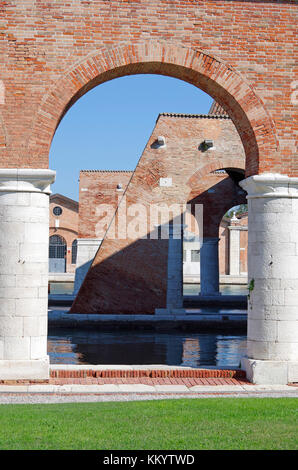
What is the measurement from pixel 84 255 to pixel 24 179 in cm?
2009

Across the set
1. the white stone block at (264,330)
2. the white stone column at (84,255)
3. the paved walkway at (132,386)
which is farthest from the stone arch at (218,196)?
the paved walkway at (132,386)

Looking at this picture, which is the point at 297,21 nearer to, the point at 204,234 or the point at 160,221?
the point at 160,221

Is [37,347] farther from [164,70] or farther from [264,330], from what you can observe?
[164,70]

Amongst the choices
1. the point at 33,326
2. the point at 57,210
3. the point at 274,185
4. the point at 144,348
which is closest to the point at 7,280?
the point at 33,326

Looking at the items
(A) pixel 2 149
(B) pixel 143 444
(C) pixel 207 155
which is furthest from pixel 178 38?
(C) pixel 207 155

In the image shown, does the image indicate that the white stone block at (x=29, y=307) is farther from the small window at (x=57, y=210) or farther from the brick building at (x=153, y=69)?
the small window at (x=57, y=210)

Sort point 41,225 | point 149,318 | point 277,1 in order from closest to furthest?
point 41,225, point 277,1, point 149,318

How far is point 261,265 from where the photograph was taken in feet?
27.7

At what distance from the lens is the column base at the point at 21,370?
8.01 metres

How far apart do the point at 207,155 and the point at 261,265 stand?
1276cm

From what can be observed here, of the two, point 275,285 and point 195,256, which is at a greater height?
point 195,256

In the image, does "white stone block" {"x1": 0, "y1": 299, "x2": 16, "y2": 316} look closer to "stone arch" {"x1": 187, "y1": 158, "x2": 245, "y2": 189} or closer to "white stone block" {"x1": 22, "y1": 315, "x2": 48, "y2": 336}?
"white stone block" {"x1": 22, "y1": 315, "x2": 48, "y2": 336}

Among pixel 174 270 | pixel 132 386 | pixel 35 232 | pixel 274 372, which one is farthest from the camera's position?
pixel 174 270

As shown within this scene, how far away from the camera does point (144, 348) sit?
13695 mm
